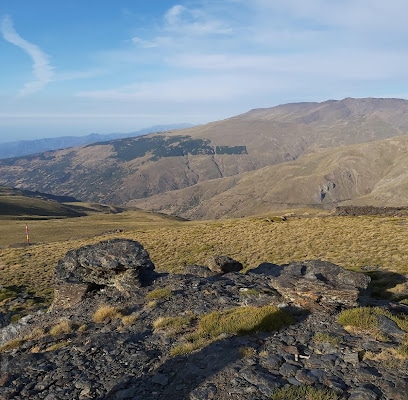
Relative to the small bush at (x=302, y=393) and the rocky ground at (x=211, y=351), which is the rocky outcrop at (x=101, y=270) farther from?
the small bush at (x=302, y=393)

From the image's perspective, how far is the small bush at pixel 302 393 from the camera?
32.1 ft

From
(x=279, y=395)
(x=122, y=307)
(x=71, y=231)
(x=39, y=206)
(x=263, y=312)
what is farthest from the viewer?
(x=39, y=206)

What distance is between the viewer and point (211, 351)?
43.1 feet

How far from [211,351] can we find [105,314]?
7.50 m

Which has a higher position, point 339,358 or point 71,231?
point 339,358

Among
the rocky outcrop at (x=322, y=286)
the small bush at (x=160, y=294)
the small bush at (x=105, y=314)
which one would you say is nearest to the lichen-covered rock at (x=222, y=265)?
the small bush at (x=160, y=294)

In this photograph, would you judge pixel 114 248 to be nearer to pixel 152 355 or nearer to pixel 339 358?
pixel 152 355

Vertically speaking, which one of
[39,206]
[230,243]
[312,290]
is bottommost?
[39,206]

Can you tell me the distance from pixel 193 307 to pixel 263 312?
13.9 ft

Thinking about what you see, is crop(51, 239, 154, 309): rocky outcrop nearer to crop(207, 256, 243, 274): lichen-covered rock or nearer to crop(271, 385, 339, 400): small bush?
crop(207, 256, 243, 274): lichen-covered rock

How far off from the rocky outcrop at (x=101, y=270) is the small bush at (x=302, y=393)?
13336 millimetres

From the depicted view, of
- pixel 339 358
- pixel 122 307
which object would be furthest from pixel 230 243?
pixel 339 358

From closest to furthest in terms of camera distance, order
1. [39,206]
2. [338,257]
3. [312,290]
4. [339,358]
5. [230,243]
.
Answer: [339,358] < [312,290] < [338,257] < [230,243] < [39,206]

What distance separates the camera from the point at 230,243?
46531mm
